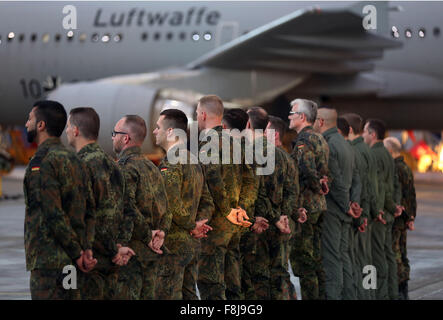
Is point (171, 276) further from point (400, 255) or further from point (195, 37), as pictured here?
point (195, 37)

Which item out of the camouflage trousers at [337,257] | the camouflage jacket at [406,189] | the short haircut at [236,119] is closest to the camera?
the short haircut at [236,119]

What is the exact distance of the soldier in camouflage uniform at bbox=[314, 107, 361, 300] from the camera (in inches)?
336

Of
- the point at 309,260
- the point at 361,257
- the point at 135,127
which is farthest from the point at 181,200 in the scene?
the point at 361,257

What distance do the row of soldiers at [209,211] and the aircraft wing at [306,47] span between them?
891 cm

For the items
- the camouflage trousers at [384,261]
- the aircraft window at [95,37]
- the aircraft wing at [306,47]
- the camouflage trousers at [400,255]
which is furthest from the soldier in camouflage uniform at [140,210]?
the aircraft window at [95,37]

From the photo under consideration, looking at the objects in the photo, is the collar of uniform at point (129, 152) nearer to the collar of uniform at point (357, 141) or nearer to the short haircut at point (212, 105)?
the short haircut at point (212, 105)

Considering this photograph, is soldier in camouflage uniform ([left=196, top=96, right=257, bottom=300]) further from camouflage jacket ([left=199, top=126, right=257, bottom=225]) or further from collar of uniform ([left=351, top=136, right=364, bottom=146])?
collar of uniform ([left=351, top=136, right=364, bottom=146])

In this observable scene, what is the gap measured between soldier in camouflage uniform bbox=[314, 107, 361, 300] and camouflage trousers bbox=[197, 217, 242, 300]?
56.0 inches

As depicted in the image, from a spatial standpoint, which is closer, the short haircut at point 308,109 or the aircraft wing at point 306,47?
the short haircut at point 308,109

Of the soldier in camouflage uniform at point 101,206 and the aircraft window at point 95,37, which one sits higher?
the aircraft window at point 95,37

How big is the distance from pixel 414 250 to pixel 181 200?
23.8 feet

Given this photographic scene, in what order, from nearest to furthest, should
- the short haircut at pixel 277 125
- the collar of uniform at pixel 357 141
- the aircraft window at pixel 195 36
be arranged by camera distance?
the short haircut at pixel 277 125 < the collar of uniform at pixel 357 141 < the aircraft window at pixel 195 36

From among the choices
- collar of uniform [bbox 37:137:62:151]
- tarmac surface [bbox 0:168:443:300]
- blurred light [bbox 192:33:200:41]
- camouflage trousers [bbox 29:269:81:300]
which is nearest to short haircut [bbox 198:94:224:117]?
collar of uniform [bbox 37:137:62:151]

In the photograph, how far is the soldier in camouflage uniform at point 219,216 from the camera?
7117mm
